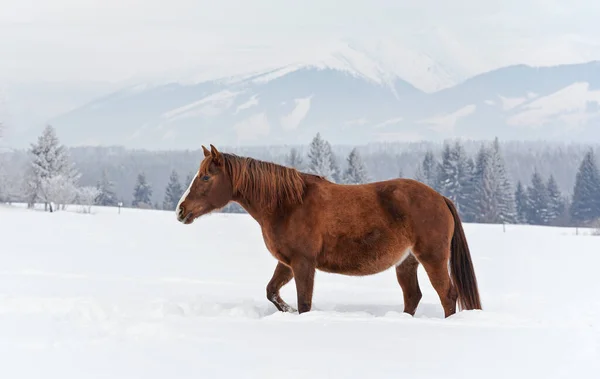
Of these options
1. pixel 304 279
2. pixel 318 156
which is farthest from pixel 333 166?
pixel 304 279

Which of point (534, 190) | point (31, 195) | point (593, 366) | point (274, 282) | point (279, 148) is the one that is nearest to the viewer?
point (593, 366)

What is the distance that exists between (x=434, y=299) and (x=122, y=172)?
197 ft

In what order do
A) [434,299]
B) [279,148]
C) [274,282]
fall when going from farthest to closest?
[279,148] → [434,299] → [274,282]

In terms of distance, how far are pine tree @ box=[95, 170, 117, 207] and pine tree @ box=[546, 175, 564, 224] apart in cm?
3611

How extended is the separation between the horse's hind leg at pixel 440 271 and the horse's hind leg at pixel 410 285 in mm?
521

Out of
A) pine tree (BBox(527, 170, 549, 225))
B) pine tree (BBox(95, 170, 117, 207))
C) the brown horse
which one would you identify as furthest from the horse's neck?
pine tree (BBox(95, 170, 117, 207))

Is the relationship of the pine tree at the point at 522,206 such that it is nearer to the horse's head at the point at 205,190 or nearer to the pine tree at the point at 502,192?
the pine tree at the point at 502,192

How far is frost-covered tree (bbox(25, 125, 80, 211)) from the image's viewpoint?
1435 inches

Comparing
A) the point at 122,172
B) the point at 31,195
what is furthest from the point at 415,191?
the point at 122,172

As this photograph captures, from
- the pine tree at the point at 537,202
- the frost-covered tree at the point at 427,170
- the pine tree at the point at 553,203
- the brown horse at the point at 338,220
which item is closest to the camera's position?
the brown horse at the point at 338,220

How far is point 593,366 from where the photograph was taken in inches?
169

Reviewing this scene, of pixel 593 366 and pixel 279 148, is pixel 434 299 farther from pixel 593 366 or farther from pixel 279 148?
pixel 279 148

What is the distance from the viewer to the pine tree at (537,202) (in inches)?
2012

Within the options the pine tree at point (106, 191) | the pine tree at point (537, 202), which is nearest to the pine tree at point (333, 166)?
the pine tree at point (537, 202)
